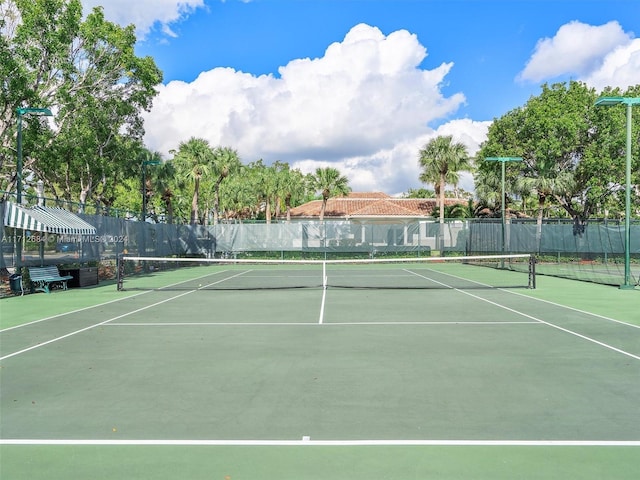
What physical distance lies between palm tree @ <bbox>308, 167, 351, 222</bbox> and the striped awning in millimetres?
33215

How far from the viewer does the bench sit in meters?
18.9

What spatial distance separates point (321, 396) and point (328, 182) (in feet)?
155

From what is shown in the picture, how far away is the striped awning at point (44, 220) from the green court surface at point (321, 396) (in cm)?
492

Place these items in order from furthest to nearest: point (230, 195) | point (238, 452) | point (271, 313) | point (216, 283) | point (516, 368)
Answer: point (230, 195) → point (216, 283) → point (271, 313) → point (516, 368) → point (238, 452)

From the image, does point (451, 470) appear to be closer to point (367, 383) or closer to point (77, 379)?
point (367, 383)

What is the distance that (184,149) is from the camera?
4634cm

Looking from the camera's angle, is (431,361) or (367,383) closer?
(367,383)

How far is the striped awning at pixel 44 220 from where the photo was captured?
17.0 meters

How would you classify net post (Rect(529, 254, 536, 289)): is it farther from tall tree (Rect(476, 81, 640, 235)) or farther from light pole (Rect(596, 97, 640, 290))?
tall tree (Rect(476, 81, 640, 235))

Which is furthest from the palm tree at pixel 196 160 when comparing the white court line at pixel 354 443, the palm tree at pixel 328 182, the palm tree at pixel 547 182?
the white court line at pixel 354 443

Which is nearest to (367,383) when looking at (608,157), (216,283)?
(216,283)

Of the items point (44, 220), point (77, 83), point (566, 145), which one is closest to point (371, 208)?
point (566, 145)

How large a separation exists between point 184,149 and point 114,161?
48.4 ft

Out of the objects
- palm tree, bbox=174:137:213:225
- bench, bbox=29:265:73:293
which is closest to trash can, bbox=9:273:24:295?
bench, bbox=29:265:73:293
